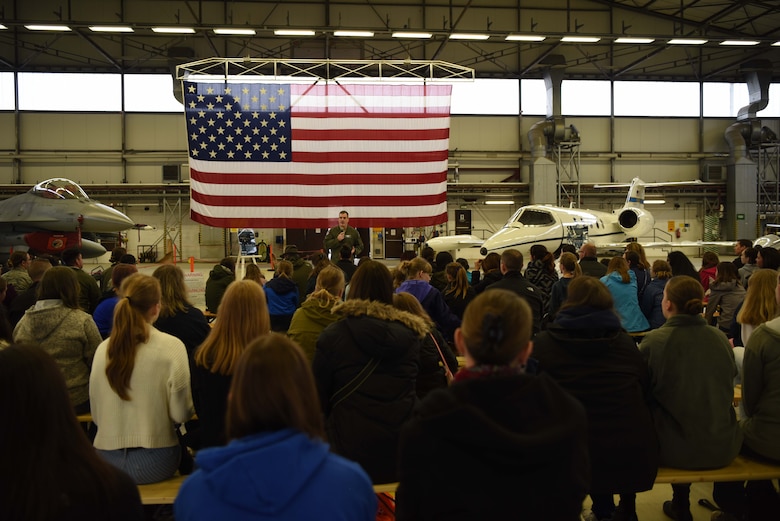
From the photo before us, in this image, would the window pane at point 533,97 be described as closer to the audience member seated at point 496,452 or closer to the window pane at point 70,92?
the window pane at point 70,92

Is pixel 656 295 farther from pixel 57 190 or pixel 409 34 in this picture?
pixel 409 34

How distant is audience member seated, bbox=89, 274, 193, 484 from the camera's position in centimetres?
312

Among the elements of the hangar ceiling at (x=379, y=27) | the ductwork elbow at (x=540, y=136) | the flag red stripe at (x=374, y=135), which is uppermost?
the hangar ceiling at (x=379, y=27)

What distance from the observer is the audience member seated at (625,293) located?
6867 millimetres

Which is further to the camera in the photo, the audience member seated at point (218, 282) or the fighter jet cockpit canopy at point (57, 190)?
the fighter jet cockpit canopy at point (57, 190)

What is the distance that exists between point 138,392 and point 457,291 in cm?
422

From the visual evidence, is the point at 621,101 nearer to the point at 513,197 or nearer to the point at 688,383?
the point at 513,197

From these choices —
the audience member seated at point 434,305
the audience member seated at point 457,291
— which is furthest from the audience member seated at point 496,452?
the audience member seated at point 457,291

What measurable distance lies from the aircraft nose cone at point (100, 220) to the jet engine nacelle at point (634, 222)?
13765 mm

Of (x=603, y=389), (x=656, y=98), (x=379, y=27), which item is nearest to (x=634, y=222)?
(x=656, y=98)

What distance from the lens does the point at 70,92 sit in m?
25.7

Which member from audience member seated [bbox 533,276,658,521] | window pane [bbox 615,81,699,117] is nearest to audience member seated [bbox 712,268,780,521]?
audience member seated [bbox 533,276,658,521]

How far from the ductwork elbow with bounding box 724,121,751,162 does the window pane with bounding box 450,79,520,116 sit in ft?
30.9

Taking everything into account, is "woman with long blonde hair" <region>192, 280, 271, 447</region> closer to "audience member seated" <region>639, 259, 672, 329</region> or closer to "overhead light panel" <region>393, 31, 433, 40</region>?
"audience member seated" <region>639, 259, 672, 329</region>
